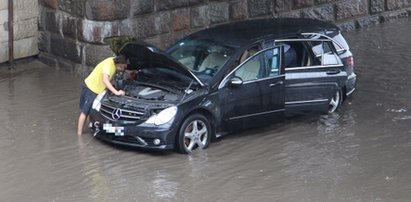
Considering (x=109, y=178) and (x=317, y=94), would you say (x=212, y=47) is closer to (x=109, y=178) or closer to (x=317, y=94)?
(x=317, y=94)

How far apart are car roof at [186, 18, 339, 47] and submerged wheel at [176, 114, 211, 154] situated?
4.58ft

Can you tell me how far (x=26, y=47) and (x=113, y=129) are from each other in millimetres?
5916

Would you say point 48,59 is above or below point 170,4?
below

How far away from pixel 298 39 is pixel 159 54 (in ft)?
7.85

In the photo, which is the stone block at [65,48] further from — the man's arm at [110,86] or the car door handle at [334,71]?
the car door handle at [334,71]

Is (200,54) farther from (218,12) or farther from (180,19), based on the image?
(218,12)

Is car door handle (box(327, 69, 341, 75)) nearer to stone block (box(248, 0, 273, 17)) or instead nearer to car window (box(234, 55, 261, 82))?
car window (box(234, 55, 261, 82))

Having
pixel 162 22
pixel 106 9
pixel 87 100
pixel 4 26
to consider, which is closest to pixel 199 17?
pixel 162 22

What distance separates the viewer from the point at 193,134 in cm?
1112

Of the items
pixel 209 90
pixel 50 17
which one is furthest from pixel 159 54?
pixel 50 17

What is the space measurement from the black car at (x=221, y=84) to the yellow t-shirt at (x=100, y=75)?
0.22 metres

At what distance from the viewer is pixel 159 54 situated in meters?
11.2

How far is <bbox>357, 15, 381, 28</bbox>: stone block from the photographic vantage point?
19595 millimetres

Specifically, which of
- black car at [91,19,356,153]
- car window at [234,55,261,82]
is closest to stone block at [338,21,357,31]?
black car at [91,19,356,153]
